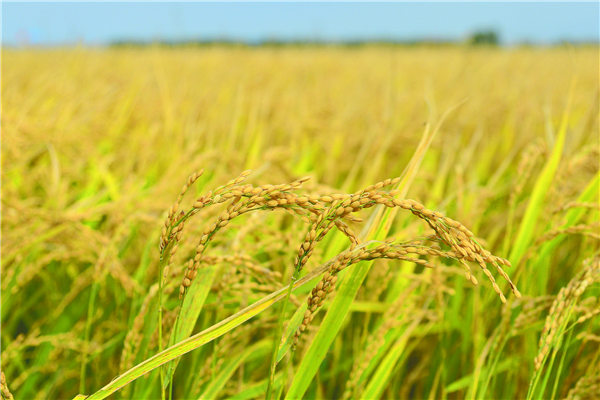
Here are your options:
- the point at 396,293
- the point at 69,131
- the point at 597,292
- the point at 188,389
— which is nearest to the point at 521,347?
the point at 597,292

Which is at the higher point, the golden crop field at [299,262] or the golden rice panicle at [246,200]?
the golden rice panicle at [246,200]

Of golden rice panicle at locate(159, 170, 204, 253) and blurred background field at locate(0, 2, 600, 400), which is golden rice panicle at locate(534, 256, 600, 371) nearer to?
blurred background field at locate(0, 2, 600, 400)

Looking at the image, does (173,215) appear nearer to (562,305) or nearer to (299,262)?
(299,262)

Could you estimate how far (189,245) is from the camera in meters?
1.05

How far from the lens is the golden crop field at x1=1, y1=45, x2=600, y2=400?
67 centimetres

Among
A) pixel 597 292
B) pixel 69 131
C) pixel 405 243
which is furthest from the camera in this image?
pixel 69 131

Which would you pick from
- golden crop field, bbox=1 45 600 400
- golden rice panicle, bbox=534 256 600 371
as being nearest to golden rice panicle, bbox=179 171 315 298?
golden crop field, bbox=1 45 600 400

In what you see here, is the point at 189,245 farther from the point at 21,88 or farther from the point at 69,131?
the point at 21,88

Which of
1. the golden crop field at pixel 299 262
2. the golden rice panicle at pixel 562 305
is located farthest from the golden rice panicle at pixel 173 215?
the golden rice panicle at pixel 562 305

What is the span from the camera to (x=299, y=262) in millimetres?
600

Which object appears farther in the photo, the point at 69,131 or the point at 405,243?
the point at 69,131

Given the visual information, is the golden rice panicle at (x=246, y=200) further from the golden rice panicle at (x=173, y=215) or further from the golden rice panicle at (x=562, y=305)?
the golden rice panicle at (x=562, y=305)

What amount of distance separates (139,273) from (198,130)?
3.89ft

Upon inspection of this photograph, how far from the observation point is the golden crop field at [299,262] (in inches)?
26.5
